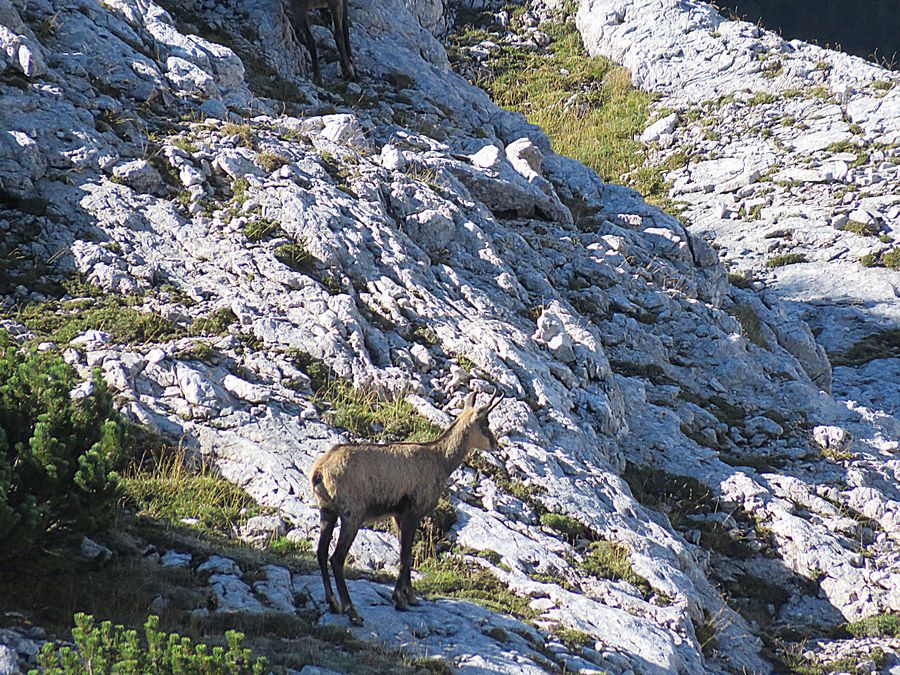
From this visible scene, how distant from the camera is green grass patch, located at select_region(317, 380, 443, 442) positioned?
10227 mm

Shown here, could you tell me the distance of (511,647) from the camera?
7.26 metres

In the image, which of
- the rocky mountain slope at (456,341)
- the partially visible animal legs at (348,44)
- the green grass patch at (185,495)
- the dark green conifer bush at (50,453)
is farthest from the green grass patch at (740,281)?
the dark green conifer bush at (50,453)

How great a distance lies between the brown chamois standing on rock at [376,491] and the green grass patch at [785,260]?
15944 mm

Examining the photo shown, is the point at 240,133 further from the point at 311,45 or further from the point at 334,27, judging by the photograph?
the point at 334,27

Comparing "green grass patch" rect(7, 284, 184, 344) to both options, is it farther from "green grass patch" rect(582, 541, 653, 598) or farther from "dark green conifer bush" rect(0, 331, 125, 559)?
"green grass patch" rect(582, 541, 653, 598)

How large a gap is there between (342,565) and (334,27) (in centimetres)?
1503

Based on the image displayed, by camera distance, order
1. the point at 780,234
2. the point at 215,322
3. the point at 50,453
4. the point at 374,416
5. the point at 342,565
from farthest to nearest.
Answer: the point at 780,234
the point at 215,322
the point at 374,416
the point at 342,565
the point at 50,453

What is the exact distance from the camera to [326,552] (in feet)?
24.2

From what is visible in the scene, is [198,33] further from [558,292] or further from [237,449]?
[237,449]

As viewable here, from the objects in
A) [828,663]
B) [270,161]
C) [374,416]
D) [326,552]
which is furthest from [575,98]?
[326,552]

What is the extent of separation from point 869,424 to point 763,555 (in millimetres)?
4271

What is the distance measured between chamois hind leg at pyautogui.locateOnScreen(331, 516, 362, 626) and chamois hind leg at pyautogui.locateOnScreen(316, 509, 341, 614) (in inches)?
2.9

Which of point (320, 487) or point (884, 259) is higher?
point (884, 259)

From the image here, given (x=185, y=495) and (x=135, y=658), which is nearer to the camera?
(x=135, y=658)
